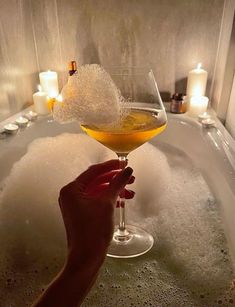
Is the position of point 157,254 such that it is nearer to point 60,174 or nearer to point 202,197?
point 202,197

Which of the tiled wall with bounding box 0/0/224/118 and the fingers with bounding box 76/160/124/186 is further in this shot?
the tiled wall with bounding box 0/0/224/118

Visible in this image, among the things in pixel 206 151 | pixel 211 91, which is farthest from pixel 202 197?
pixel 211 91

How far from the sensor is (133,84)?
0.62 meters

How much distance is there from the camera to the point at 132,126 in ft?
1.83

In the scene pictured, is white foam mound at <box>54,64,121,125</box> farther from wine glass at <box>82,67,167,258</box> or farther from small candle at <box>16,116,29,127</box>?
small candle at <box>16,116,29,127</box>

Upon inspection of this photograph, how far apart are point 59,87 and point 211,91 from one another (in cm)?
73

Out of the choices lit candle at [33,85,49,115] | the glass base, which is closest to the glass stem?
the glass base

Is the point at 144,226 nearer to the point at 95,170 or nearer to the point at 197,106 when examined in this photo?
the point at 95,170

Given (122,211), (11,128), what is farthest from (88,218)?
(11,128)

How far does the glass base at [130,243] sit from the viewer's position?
0.68m

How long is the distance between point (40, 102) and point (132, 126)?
846 mm

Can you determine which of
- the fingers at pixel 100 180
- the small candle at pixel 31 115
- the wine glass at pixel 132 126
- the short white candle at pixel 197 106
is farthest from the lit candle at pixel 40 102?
the fingers at pixel 100 180

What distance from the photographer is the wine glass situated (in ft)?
1.79

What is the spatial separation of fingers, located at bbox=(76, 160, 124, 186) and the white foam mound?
0.08m
